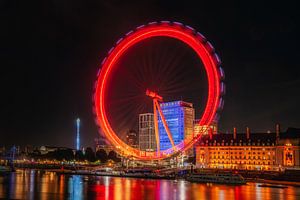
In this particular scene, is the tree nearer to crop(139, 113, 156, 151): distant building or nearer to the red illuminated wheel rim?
crop(139, 113, 156, 151): distant building

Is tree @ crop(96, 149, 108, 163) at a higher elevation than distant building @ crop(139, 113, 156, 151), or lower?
lower

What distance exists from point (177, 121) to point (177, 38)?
118 ft

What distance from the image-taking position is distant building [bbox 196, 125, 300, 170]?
43781 mm

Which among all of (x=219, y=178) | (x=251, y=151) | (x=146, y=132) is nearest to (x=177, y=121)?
(x=146, y=132)

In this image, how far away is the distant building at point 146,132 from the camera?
68875 mm

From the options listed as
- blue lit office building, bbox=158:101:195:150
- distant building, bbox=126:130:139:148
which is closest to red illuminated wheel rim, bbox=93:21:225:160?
blue lit office building, bbox=158:101:195:150

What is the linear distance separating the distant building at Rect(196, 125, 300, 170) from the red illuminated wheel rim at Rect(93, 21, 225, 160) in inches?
587

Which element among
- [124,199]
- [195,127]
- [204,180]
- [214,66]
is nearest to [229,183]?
[204,180]

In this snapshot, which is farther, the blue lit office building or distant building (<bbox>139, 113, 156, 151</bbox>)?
distant building (<bbox>139, 113, 156, 151</bbox>)

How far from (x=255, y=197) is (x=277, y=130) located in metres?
23.9

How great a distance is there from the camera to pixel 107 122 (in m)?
31.4

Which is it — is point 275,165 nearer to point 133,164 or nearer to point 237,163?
point 237,163

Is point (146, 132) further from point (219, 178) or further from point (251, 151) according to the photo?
point (219, 178)

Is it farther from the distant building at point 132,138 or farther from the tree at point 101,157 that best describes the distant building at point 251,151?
the distant building at point 132,138
